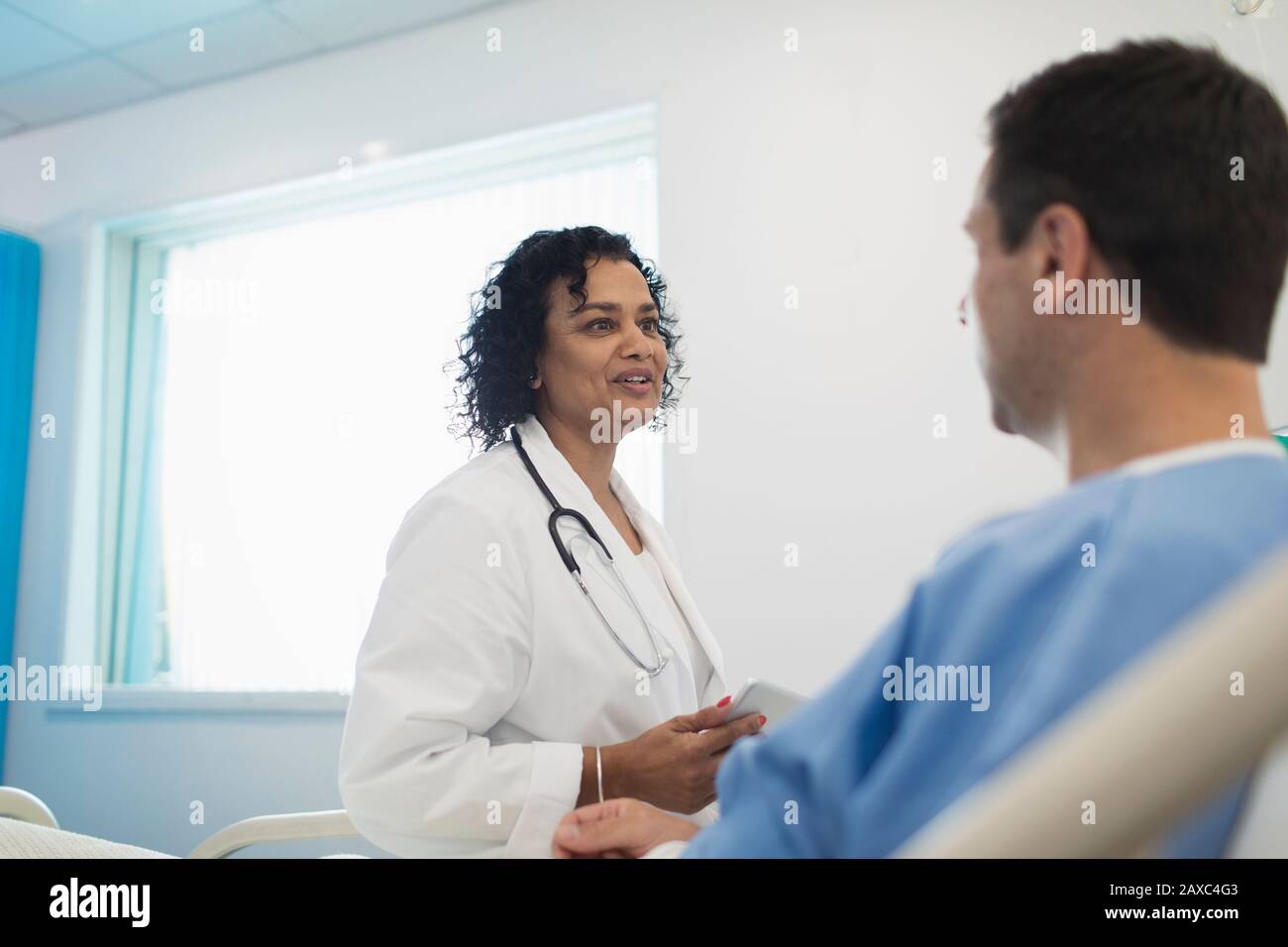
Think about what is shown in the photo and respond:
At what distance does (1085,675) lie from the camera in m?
0.54

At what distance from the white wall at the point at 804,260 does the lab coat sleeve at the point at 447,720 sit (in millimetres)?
1679

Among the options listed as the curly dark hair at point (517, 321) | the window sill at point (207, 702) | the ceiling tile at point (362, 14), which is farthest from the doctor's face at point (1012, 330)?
the ceiling tile at point (362, 14)

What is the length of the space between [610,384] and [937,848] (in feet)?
4.23

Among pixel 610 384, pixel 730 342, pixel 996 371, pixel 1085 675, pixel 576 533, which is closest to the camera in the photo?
pixel 1085 675

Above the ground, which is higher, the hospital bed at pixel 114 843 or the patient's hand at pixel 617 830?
the patient's hand at pixel 617 830

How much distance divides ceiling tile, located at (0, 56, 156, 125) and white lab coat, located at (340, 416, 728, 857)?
11.5 ft

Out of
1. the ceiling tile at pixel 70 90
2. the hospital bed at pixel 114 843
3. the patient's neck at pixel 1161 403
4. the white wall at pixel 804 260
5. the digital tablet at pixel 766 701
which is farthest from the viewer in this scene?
the ceiling tile at pixel 70 90

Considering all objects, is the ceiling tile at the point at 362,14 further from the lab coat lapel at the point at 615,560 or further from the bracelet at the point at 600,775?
the bracelet at the point at 600,775

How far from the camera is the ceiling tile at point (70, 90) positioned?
12.5ft

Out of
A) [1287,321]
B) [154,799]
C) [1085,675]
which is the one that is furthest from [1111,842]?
[154,799]

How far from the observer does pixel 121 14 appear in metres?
3.43

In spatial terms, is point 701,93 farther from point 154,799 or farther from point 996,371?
point 154,799

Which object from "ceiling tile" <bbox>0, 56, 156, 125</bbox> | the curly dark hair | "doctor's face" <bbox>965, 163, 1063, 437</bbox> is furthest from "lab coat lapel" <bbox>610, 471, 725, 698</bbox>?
"ceiling tile" <bbox>0, 56, 156, 125</bbox>

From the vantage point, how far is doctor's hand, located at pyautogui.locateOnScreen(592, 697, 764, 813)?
46.6 inches
